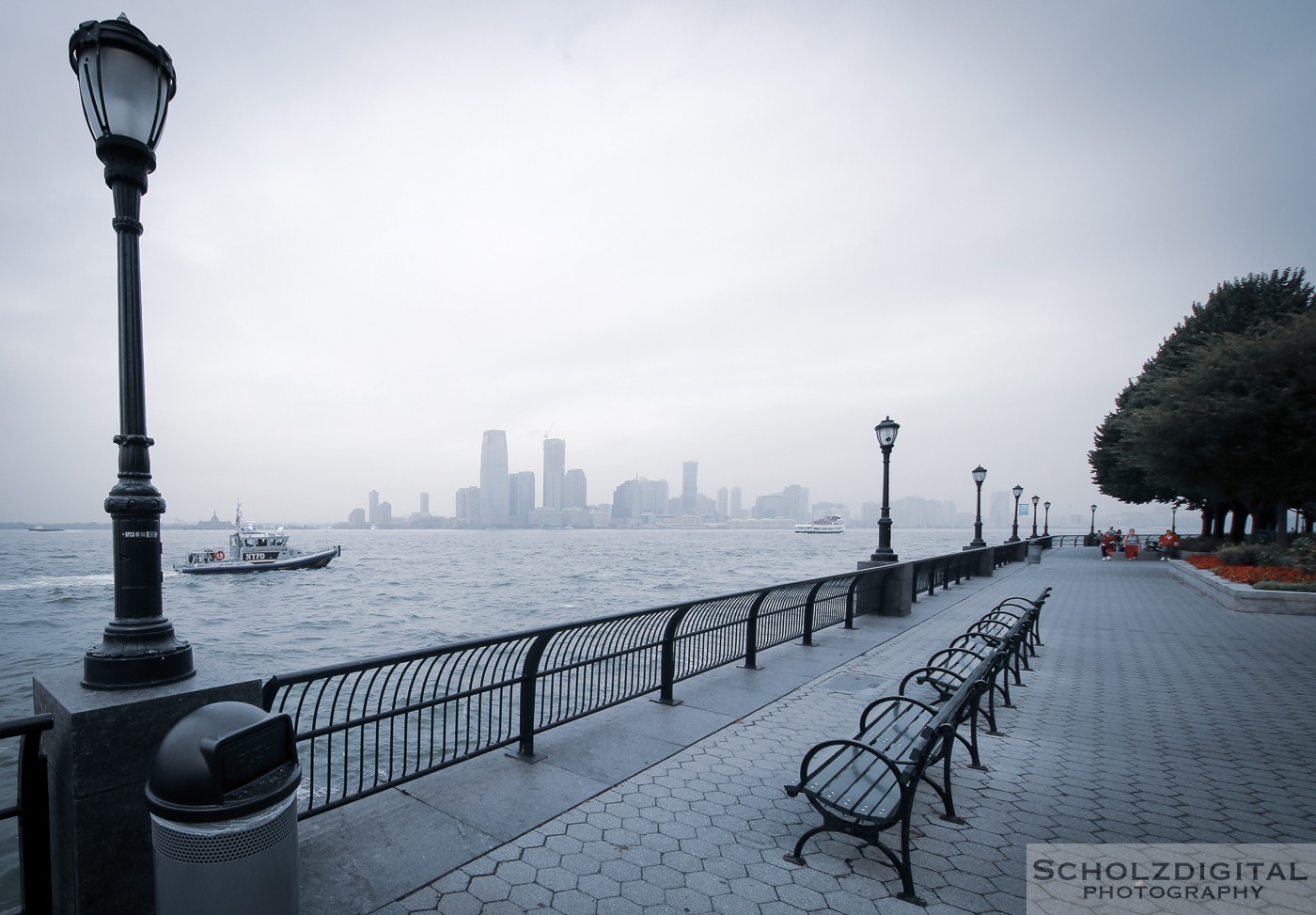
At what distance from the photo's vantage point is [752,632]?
27.9 ft

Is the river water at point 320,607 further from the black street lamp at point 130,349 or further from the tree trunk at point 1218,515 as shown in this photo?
the tree trunk at point 1218,515

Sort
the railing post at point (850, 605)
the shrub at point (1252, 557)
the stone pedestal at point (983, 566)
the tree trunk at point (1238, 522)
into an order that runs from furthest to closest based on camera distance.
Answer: the tree trunk at point (1238, 522), the stone pedestal at point (983, 566), the shrub at point (1252, 557), the railing post at point (850, 605)

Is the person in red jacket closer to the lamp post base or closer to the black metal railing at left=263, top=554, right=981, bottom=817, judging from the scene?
the black metal railing at left=263, top=554, right=981, bottom=817

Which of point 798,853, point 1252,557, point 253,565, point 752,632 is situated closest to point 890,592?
point 752,632

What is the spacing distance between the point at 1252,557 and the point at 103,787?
1064 inches

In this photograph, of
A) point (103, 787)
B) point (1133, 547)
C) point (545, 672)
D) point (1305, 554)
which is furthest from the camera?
point (1133, 547)

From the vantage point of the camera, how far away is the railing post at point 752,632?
841cm

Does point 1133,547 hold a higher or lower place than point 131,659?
lower

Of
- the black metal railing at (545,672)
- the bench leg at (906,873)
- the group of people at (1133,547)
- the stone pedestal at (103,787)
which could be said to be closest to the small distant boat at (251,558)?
the black metal railing at (545,672)

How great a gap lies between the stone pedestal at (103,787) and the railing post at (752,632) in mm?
6448

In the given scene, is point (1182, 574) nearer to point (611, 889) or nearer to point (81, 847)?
point (611, 889)

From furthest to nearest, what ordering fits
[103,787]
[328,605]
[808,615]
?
1. [328,605]
2. [808,615]
3. [103,787]

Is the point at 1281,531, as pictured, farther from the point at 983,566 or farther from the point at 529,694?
the point at 529,694

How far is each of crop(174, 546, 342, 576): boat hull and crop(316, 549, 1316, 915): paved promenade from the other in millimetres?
65262
